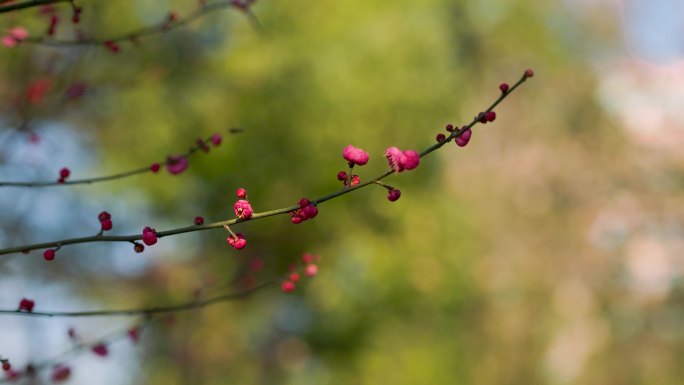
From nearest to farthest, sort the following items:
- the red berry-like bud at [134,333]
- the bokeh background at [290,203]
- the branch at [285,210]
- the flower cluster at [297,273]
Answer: the branch at [285,210]
the flower cluster at [297,273]
the red berry-like bud at [134,333]
the bokeh background at [290,203]

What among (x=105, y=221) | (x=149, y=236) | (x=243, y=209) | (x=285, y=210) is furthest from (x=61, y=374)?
(x=285, y=210)

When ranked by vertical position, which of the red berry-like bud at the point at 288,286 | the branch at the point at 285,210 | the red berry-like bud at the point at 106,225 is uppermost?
the red berry-like bud at the point at 288,286

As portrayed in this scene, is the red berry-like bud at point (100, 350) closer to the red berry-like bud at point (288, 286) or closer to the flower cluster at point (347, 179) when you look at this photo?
the red berry-like bud at point (288, 286)

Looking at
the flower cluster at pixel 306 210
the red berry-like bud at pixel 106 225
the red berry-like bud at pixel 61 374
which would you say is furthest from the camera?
the red berry-like bud at pixel 61 374

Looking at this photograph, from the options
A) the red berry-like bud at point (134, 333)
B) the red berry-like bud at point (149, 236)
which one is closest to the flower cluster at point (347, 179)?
the red berry-like bud at point (149, 236)

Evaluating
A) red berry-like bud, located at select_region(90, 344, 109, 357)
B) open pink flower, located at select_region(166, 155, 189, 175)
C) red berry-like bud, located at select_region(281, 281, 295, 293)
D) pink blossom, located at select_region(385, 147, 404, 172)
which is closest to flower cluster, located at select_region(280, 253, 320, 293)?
red berry-like bud, located at select_region(281, 281, 295, 293)

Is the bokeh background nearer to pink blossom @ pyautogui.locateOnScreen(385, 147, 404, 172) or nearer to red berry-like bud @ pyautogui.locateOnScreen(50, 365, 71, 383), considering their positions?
red berry-like bud @ pyautogui.locateOnScreen(50, 365, 71, 383)

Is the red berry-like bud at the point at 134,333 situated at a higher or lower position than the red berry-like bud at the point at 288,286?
higher

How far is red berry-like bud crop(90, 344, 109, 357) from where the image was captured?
10.4 ft

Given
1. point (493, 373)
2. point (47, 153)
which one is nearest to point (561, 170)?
point (493, 373)

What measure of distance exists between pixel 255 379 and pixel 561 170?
695 centimetres

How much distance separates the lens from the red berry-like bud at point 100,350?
3.17 metres

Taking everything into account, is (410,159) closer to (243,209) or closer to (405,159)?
(405,159)

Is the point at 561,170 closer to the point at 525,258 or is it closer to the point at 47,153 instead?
the point at 525,258
